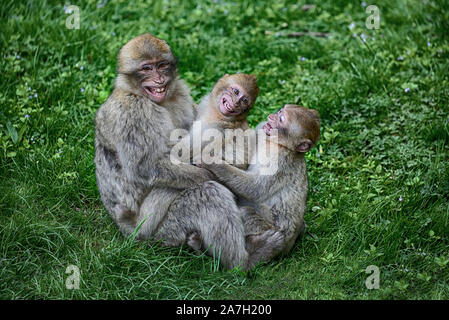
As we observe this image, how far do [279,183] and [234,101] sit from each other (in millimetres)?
911

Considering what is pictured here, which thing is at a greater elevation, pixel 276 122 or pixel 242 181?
pixel 276 122

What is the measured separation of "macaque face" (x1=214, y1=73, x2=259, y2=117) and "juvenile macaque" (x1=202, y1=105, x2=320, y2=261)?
363 mm

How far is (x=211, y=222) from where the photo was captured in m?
5.66

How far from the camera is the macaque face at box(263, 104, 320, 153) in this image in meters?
5.90

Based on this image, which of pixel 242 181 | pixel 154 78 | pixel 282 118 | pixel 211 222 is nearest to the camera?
pixel 211 222

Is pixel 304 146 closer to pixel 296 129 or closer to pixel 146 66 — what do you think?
pixel 296 129

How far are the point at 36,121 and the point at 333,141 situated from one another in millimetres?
3650

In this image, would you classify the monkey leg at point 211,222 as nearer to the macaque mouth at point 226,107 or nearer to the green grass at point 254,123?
the green grass at point 254,123

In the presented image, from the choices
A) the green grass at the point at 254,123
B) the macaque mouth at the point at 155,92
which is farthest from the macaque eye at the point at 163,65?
the green grass at the point at 254,123

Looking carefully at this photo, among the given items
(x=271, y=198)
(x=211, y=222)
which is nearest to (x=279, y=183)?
(x=271, y=198)

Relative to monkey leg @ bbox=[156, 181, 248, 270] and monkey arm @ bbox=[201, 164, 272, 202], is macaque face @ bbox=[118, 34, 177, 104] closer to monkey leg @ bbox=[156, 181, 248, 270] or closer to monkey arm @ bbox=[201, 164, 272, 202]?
monkey arm @ bbox=[201, 164, 272, 202]

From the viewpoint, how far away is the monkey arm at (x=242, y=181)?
5.88 m

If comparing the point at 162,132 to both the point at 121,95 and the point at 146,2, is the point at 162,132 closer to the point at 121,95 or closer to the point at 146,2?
the point at 121,95
